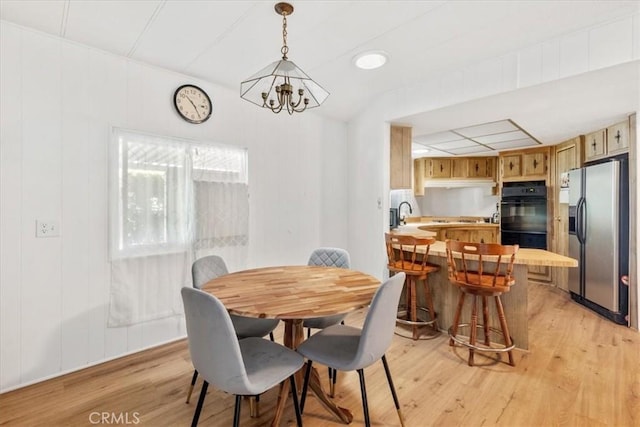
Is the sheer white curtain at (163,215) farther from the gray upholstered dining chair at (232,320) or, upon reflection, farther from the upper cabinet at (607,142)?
the upper cabinet at (607,142)

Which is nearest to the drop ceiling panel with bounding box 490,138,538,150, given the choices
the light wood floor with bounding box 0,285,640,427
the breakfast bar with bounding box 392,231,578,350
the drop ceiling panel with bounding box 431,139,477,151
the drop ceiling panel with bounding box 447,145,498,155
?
the drop ceiling panel with bounding box 447,145,498,155

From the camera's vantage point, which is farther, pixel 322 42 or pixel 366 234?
pixel 366 234

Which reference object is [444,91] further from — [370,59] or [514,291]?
[514,291]

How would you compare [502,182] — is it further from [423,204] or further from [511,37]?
[511,37]

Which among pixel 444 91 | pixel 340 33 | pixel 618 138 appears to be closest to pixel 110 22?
pixel 340 33

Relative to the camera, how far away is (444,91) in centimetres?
271

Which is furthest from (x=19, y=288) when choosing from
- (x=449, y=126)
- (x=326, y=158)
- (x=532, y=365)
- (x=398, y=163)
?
(x=449, y=126)

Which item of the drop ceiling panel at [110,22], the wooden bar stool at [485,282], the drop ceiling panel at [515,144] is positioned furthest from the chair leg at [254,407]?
the drop ceiling panel at [515,144]

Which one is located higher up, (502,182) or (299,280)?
(502,182)

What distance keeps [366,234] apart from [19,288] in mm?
3097

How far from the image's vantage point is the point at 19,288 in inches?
77.0

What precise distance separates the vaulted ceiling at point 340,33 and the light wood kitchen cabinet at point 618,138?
26 centimetres

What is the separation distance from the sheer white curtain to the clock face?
0.25 metres

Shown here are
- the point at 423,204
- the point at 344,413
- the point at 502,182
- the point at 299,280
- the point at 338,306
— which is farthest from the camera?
the point at 423,204
